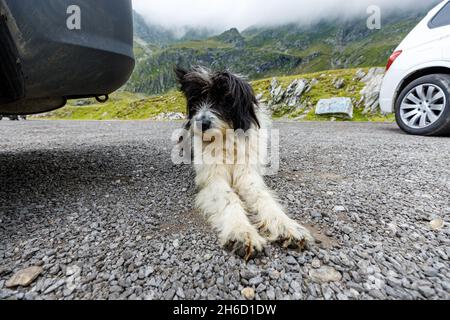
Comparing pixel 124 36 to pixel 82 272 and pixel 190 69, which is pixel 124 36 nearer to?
pixel 190 69

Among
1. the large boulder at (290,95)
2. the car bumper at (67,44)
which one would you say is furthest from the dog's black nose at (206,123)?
the large boulder at (290,95)

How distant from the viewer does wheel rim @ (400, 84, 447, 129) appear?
669cm

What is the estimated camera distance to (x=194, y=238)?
7.37ft

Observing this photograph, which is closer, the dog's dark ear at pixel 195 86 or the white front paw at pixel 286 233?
the white front paw at pixel 286 233

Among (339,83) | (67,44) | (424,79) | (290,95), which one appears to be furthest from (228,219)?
(290,95)

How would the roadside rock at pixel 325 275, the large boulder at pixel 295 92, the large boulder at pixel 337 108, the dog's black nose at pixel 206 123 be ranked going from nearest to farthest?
1. the roadside rock at pixel 325 275
2. the dog's black nose at pixel 206 123
3. the large boulder at pixel 337 108
4. the large boulder at pixel 295 92

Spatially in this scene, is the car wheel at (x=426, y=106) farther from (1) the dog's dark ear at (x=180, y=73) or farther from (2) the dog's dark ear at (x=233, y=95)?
(1) the dog's dark ear at (x=180, y=73)

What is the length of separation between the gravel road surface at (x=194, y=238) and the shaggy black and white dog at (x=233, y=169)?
0.16m

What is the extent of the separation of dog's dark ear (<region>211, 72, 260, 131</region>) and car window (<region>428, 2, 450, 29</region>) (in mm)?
7131

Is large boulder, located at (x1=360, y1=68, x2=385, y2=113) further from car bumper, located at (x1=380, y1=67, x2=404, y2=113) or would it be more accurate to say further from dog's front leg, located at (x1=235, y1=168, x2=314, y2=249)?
dog's front leg, located at (x1=235, y1=168, x2=314, y2=249)

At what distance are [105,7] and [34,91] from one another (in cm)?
115

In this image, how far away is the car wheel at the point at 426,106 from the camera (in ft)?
21.7

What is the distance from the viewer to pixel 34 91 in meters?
2.35
